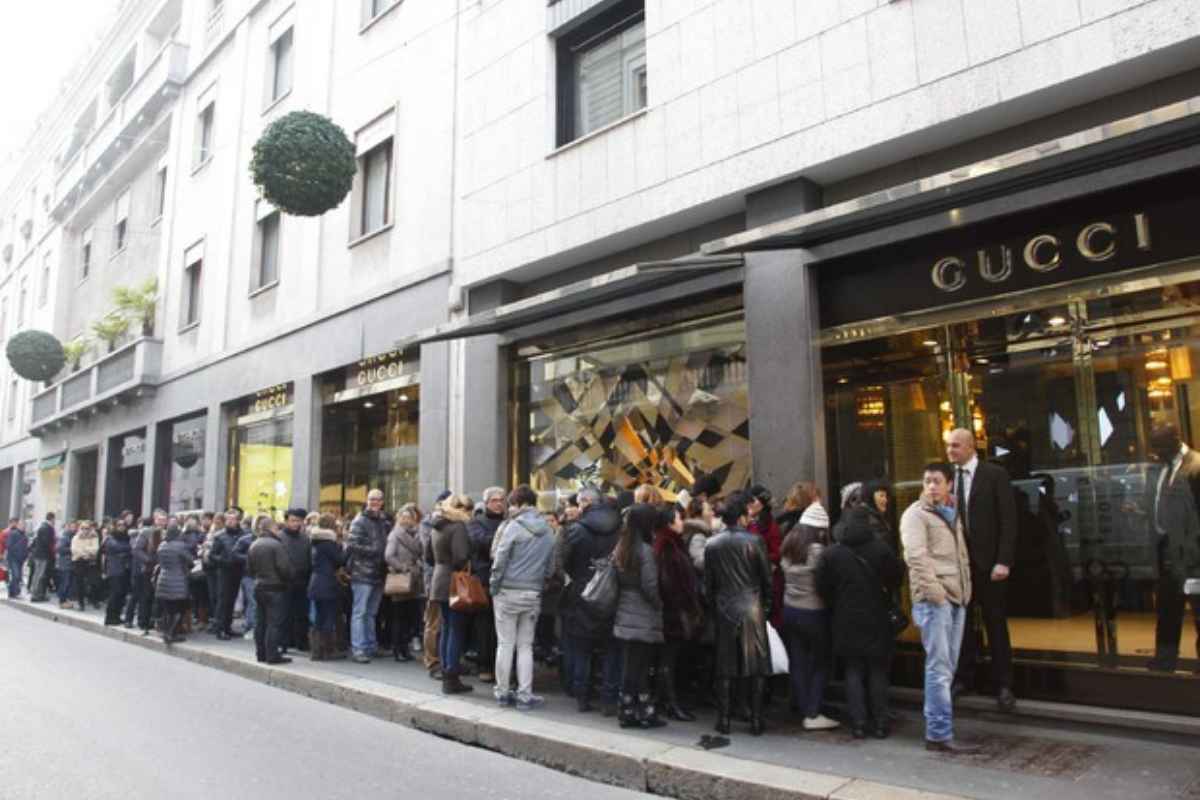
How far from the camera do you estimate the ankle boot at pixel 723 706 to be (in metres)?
6.49

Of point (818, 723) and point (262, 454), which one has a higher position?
point (262, 454)

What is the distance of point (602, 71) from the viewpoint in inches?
457

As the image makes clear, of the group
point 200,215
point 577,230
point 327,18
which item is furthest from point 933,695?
point 200,215

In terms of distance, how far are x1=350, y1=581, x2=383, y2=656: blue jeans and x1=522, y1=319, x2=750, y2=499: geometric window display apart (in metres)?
2.74

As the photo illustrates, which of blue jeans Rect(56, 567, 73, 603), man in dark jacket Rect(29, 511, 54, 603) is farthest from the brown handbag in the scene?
man in dark jacket Rect(29, 511, 54, 603)

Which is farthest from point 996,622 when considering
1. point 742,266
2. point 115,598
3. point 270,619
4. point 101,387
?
point 101,387

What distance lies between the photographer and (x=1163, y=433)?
6746 mm

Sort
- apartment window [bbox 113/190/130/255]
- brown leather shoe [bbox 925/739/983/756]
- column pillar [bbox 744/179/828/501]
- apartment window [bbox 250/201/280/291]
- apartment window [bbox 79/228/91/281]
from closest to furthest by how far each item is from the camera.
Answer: brown leather shoe [bbox 925/739/983/756]
column pillar [bbox 744/179/828/501]
apartment window [bbox 250/201/280/291]
apartment window [bbox 113/190/130/255]
apartment window [bbox 79/228/91/281]

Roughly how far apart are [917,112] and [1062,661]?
4.66 m

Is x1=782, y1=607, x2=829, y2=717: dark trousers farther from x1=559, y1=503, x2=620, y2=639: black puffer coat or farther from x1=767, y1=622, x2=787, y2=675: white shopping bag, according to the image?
x1=559, y1=503, x2=620, y2=639: black puffer coat

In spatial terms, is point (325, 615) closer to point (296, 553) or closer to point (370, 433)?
point (296, 553)

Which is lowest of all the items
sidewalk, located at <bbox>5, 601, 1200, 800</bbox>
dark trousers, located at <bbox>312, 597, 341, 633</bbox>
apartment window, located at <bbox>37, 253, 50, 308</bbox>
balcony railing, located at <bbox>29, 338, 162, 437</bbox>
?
sidewalk, located at <bbox>5, 601, 1200, 800</bbox>

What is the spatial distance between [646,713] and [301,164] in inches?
350

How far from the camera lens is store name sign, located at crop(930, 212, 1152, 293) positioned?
6820mm
